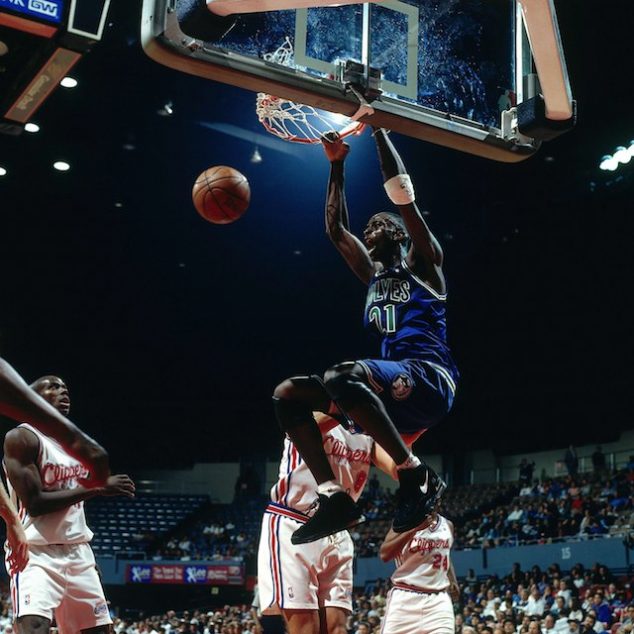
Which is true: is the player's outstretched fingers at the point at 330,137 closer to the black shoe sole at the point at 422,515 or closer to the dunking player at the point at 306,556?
the dunking player at the point at 306,556

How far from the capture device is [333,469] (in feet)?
16.3

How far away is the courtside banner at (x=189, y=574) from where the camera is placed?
82.6 feet

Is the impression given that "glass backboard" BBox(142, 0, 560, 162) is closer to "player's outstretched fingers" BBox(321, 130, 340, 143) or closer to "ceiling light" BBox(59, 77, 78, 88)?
"player's outstretched fingers" BBox(321, 130, 340, 143)

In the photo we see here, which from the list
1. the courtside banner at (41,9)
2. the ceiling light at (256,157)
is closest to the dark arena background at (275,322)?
the ceiling light at (256,157)

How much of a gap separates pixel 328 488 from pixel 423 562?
2805 millimetres

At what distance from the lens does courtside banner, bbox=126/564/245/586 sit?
82.6 ft

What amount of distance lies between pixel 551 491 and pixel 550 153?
9397mm

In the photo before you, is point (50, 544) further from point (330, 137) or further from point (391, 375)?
point (330, 137)

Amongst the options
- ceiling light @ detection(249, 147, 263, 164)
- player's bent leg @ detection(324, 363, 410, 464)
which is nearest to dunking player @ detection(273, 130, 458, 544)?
player's bent leg @ detection(324, 363, 410, 464)

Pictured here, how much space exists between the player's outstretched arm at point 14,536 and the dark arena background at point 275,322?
6761 mm

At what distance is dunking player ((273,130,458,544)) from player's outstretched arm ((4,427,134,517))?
1.49 m

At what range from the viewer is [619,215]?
18.8 m

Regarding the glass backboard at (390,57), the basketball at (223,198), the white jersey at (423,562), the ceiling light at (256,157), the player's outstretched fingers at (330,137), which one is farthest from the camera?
the ceiling light at (256,157)

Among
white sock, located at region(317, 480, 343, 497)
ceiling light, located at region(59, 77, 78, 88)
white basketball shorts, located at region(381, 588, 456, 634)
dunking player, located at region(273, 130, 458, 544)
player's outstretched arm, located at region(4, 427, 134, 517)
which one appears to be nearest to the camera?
dunking player, located at region(273, 130, 458, 544)
